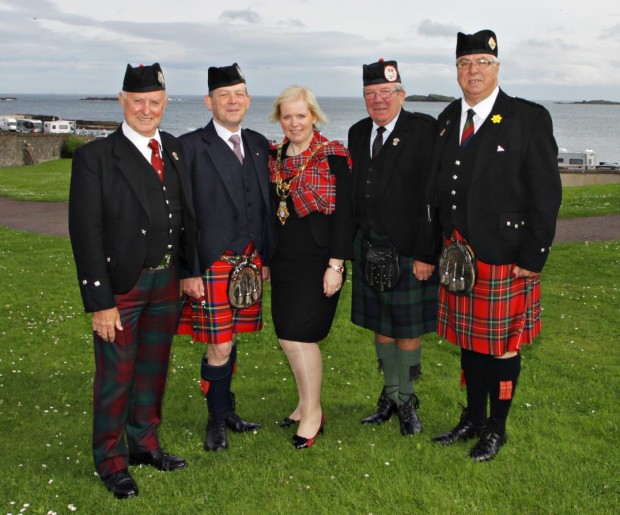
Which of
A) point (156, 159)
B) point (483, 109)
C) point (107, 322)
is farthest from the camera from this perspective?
point (483, 109)

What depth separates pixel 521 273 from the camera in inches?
191

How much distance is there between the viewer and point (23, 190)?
83.7 ft

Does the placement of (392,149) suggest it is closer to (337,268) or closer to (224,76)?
(337,268)

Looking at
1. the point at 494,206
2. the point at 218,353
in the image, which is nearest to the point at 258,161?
the point at 218,353

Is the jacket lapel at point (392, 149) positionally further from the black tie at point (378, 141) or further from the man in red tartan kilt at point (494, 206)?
the man in red tartan kilt at point (494, 206)

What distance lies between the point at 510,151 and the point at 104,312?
3001 millimetres

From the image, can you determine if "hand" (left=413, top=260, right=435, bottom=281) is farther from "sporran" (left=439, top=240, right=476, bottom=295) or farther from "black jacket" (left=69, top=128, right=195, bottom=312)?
"black jacket" (left=69, top=128, right=195, bottom=312)

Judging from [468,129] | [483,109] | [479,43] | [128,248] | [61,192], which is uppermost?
[479,43]

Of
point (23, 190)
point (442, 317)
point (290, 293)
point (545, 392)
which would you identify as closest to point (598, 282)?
point (545, 392)

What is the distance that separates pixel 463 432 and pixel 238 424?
191cm

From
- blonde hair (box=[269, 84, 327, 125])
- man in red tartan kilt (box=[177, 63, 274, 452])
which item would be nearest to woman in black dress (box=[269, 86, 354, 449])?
blonde hair (box=[269, 84, 327, 125])

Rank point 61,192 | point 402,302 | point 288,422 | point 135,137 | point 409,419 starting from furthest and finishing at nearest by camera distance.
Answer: point 61,192, point 288,422, point 409,419, point 402,302, point 135,137

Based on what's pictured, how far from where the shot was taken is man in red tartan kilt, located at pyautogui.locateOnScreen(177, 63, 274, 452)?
16.5 ft

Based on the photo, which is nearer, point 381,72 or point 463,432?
point 381,72
